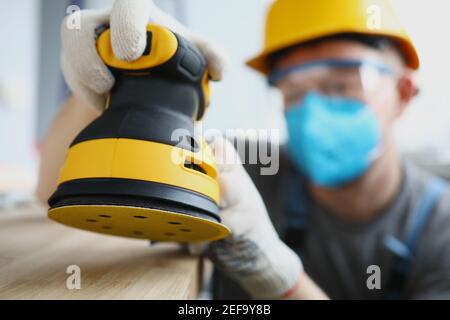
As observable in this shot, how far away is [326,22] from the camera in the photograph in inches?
30.4

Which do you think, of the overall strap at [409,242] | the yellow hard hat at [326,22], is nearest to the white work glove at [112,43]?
the yellow hard hat at [326,22]

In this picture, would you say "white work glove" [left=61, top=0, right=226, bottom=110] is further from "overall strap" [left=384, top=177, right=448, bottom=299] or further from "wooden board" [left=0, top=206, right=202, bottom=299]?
"overall strap" [left=384, top=177, right=448, bottom=299]

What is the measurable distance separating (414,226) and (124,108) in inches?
37.7

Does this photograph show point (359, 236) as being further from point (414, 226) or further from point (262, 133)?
point (262, 133)

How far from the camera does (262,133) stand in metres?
0.53

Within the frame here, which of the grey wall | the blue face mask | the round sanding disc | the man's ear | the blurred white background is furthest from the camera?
the blue face mask

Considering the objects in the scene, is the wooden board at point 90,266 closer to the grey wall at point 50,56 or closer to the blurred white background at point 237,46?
the blurred white background at point 237,46

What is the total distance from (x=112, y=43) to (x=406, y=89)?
0.71 meters

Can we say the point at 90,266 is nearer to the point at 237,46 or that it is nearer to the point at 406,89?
the point at 237,46

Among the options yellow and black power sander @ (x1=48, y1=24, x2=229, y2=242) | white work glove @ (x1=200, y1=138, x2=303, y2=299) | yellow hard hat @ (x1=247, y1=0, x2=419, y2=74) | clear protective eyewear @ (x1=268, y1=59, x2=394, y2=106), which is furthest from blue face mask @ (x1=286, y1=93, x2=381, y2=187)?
yellow and black power sander @ (x1=48, y1=24, x2=229, y2=242)

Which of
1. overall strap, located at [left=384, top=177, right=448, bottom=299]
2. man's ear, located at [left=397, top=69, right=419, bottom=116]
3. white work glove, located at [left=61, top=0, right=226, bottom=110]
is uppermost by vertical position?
man's ear, located at [left=397, top=69, right=419, bottom=116]

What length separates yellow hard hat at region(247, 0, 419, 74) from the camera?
483 millimetres

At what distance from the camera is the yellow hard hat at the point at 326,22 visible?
1.58ft

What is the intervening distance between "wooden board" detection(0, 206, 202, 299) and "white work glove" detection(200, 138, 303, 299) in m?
0.06
